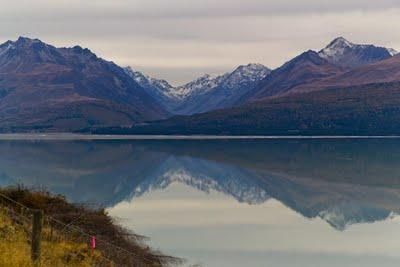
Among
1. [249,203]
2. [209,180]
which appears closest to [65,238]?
[249,203]

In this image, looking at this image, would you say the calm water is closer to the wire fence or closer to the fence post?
the wire fence

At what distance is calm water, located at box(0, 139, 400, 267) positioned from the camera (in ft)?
130

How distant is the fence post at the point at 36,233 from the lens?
1573 centimetres

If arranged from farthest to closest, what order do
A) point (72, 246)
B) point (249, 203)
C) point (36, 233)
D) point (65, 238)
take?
point (249, 203) < point (65, 238) < point (72, 246) < point (36, 233)

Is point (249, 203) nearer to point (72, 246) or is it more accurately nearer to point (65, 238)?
point (65, 238)

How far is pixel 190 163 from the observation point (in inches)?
4759

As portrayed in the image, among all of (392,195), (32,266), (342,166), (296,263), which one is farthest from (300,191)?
(32,266)

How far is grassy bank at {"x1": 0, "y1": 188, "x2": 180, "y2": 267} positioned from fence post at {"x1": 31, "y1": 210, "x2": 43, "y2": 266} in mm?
251

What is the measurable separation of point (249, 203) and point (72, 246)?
41495 mm

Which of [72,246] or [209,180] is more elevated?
[209,180]

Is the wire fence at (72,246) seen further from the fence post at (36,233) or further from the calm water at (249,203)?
the calm water at (249,203)

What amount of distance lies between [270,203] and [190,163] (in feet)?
180

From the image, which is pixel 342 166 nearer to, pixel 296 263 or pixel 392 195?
pixel 392 195

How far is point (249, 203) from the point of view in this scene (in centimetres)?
6431
